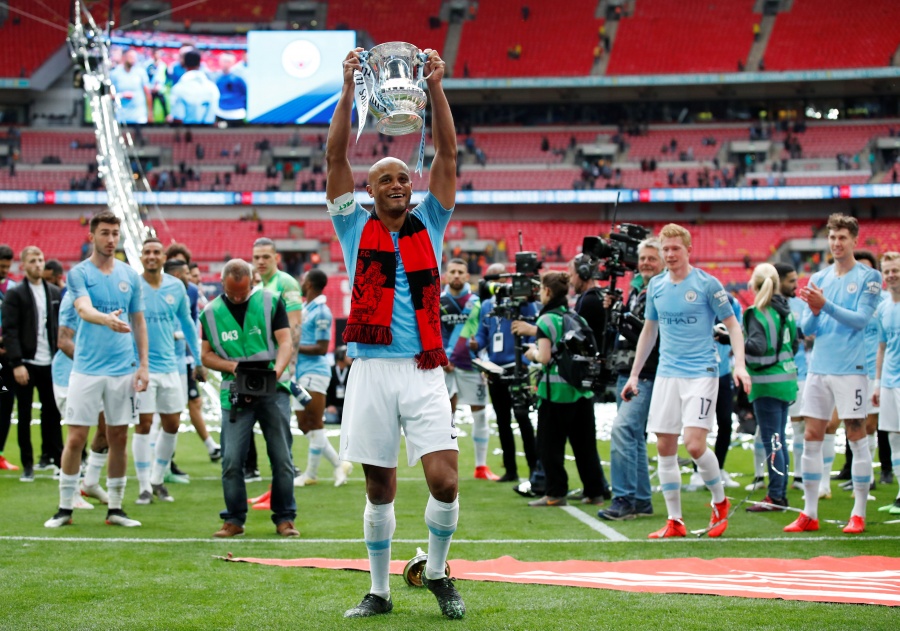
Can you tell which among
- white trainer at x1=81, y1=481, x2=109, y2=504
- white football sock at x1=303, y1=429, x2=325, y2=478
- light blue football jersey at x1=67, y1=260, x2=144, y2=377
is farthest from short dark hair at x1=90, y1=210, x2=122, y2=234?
white football sock at x1=303, y1=429, x2=325, y2=478

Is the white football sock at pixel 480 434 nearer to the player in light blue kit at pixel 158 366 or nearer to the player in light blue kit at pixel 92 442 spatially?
the player in light blue kit at pixel 158 366

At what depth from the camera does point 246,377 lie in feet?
24.3

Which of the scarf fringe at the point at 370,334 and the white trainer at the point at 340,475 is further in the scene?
the white trainer at the point at 340,475

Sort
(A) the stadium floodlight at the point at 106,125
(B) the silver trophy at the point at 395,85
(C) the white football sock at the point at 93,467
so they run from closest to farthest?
(B) the silver trophy at the point at 395,85 < (C) the white football sock at the point at 93,467 < (A) the stadium floodlight at the point at 106,125

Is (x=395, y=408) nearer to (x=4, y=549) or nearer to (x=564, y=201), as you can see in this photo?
(x=4, y=549)

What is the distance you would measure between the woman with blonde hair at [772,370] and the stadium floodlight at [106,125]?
19857mm

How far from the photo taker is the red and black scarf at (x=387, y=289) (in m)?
4.82

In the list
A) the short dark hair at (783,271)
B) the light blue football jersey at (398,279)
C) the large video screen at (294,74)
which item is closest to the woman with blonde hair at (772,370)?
the short dark hair at (783,271)

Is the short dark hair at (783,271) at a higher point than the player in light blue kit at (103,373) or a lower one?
higher

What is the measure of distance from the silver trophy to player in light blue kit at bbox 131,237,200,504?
4543 mm

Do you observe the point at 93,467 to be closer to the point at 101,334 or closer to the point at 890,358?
the point at 101,334

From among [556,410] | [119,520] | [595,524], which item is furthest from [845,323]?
[119,520]

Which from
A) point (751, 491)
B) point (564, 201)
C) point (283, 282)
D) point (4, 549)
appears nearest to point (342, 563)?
point (4, 549)

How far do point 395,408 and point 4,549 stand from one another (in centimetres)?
321
